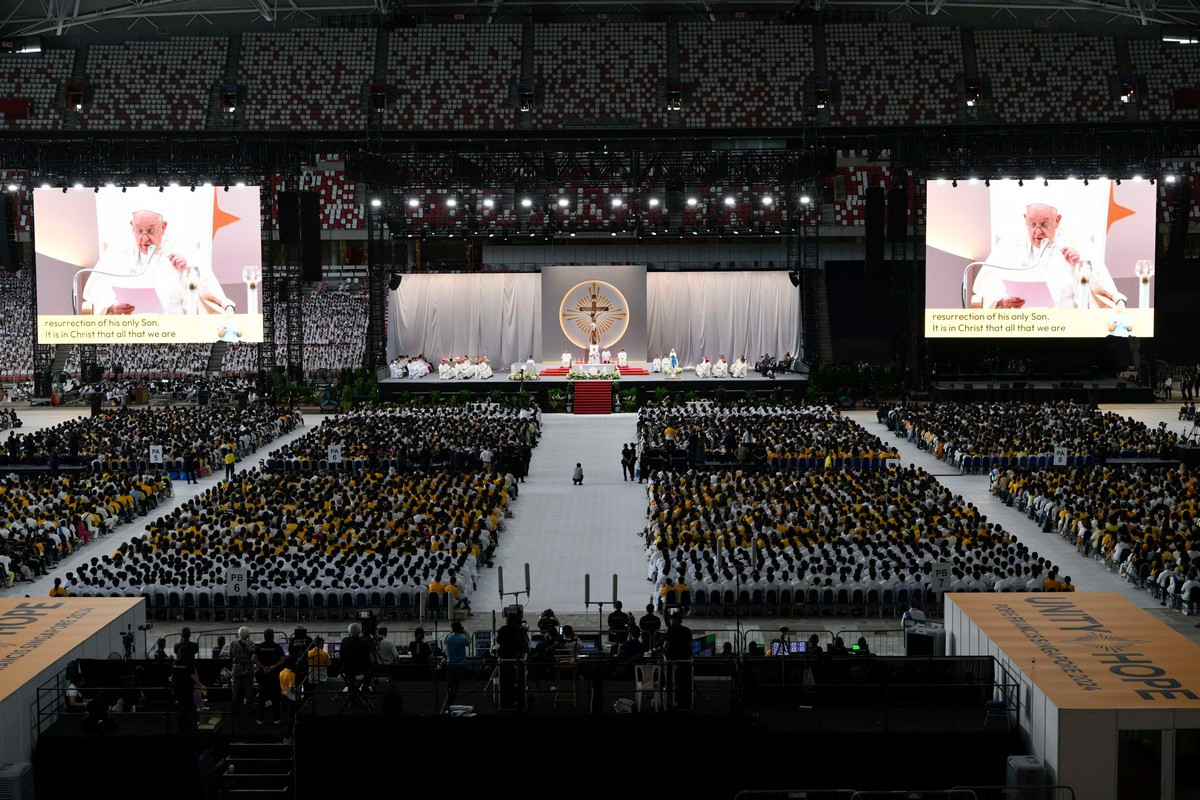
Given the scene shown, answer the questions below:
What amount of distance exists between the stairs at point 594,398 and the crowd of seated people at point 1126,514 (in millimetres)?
18448

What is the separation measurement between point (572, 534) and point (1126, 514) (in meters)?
10.5

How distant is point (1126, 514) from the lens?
2286 centimetres

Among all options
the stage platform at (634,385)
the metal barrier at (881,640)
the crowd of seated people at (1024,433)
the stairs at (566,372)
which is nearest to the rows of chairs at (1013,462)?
the crowd of seated people at (1024,433)

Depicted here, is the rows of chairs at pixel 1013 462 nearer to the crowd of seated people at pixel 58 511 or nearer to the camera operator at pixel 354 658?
the crowd of seated people at pixel 58 511

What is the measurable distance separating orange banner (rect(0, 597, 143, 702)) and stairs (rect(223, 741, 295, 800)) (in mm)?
2309

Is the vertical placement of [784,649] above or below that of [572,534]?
above

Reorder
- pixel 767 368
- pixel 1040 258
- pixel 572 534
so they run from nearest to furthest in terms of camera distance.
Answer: pixel 572 534 < pixel 1040 258 < pixel 767 368

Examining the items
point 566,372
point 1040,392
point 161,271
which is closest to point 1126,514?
point 1040,392

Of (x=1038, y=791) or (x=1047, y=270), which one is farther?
(x=1047, y=270)

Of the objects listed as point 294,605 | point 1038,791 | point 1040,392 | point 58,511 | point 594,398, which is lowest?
point 1038,791

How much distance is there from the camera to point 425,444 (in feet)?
104

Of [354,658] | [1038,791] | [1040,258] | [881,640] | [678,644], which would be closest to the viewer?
[1038,791]

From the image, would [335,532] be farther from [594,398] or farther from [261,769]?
[594,398]

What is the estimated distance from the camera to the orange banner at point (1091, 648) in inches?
480
